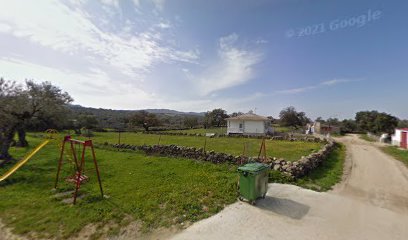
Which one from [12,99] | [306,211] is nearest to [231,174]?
[306,211]

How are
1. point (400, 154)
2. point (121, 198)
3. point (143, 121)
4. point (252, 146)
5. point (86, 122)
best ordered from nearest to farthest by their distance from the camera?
1. point (121, 198)
2. point (400, 154)
3. point (252, 146)
4. point (86, 122)
5. point (143, 121)

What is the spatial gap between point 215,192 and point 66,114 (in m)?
19.2

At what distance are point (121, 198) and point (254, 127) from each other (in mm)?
32413

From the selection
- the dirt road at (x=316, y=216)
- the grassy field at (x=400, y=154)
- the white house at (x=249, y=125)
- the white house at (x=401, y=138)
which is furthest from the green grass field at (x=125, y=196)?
the white house at (x=249, y=125)

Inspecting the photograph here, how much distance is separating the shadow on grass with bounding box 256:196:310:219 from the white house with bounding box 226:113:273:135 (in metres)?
30.5

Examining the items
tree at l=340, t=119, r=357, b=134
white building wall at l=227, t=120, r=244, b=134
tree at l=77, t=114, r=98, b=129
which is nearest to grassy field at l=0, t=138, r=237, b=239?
white building wall at l=227, t=120, r=244, b=134

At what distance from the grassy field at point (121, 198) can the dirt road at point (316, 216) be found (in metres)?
0.83

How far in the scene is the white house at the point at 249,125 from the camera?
37.7m

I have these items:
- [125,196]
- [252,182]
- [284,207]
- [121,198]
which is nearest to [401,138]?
[284,207]

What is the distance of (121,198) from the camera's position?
769cm

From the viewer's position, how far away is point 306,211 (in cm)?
696

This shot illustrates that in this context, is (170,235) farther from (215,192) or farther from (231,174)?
(231,174)

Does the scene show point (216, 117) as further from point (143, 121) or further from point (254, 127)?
point (254, 127)

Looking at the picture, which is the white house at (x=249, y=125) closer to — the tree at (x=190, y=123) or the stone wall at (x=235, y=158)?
the tree at (x=190, y=123)
